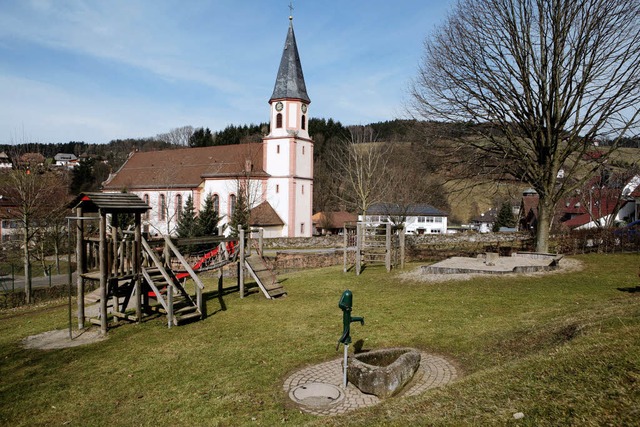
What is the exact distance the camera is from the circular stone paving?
642 cm

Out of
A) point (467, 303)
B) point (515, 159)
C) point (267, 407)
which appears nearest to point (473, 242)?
point (515, 159)

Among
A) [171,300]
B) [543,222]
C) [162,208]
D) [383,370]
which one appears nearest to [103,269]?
[171,300]

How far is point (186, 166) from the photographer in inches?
2067

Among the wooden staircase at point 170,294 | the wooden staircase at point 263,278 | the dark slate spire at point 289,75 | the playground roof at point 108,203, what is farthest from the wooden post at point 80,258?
the dark slate spire at point 289,75

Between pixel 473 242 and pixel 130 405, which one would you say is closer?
pixel 130 405

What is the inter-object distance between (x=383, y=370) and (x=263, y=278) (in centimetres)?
859

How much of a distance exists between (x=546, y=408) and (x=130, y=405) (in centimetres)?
577

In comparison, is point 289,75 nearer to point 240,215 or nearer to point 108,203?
point 240,215

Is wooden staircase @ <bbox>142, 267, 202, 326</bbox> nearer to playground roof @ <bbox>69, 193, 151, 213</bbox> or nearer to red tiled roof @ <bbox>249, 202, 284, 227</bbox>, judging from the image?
playground roof @ <bbox>69, 193, 151, 213</bbox>

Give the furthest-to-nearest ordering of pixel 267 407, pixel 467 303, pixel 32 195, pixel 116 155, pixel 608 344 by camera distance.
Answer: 1. pixel 116 155
2. pixel 32 195
3. pixel 467 303
4. pixel 267 407
5. pixel 608 344

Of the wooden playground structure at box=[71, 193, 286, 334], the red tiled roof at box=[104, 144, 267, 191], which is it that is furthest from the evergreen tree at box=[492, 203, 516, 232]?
the wooden playground structure at box=[71, 193, 286, 334]

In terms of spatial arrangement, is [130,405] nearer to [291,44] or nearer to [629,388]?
[629,388]

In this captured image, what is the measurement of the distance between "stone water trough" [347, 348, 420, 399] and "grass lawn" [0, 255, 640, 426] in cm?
53

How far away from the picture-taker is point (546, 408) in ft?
14.4
